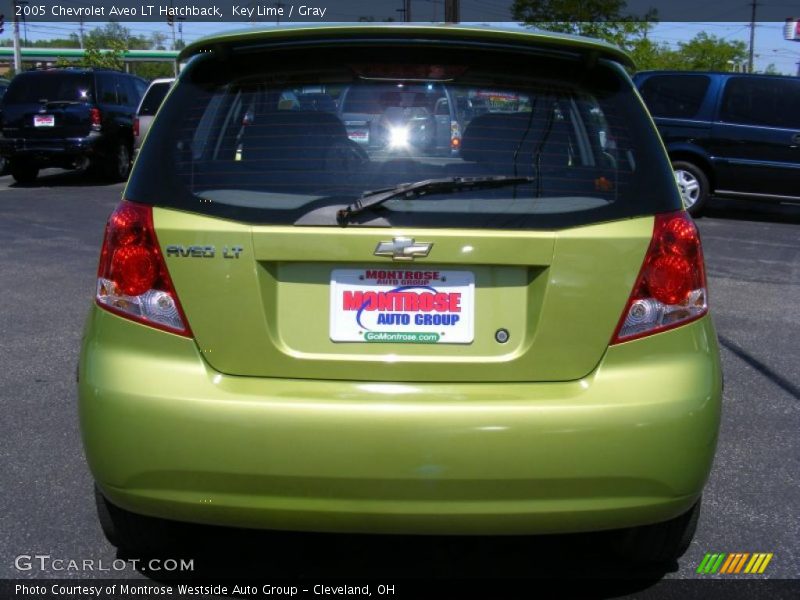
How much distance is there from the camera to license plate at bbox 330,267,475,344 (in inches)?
108

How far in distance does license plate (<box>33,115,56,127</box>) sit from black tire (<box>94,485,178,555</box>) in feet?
47.4

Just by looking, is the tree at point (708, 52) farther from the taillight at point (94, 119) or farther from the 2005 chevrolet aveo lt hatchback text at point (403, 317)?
the 2005 chevrolet aveo lt hatchback text at point (403, 317)

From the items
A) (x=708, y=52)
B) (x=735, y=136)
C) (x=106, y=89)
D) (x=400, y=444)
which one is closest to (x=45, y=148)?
(x=106, y=89)

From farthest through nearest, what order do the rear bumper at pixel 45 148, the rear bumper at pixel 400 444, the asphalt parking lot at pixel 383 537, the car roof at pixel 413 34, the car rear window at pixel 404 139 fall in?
the rear bumper at pixel 45 148, the asphalt parking lot at pixel 383 537, the car roof at pixel 413 34, the car rear window at pixel 404 139, the rear bumper at pixel 400 444

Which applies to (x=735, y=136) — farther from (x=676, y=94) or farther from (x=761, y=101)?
(x=676, y=94)

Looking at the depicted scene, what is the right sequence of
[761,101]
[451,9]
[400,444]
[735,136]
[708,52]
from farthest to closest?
[708,52], [451,9], [761,101], [735,136], [400,444]

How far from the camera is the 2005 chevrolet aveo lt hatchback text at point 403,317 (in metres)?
2.67

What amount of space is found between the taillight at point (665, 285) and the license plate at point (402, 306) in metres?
0.43

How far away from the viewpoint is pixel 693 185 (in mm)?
12859

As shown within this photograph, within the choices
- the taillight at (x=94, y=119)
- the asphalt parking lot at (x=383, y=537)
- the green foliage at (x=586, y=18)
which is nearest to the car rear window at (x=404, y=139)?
the asphalt parking lot at (x=383, y=537)

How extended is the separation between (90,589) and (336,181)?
1486 millimetres

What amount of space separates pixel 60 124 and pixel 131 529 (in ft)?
47.7

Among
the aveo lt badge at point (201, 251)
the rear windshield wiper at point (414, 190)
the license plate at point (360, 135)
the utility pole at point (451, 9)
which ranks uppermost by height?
the utility pole at point (451, 9)

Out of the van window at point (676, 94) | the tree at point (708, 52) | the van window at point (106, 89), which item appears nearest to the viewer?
the van window at point (676, 94)
